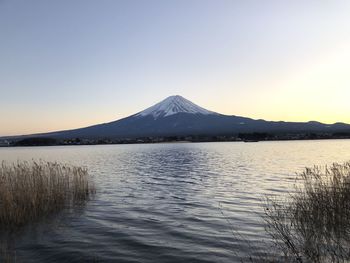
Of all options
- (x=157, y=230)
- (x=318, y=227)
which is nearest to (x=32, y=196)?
(x=157, y=230)

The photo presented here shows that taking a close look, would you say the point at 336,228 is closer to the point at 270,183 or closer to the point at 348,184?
the point at 348,184

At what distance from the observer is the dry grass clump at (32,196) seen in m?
13.7

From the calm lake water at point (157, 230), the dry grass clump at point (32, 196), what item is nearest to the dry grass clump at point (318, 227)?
the calm lake water at point (157, 230)

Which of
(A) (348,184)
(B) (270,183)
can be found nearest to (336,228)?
(A) (348,184)

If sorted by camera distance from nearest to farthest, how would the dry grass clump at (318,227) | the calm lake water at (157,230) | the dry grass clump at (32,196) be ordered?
the dry grass clump at (318,227) → the calm lake water at (157,230) → the dry grass clump at (32,196)

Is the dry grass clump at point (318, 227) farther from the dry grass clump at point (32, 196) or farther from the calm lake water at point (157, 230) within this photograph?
the dry grass clump at point (32, 196)

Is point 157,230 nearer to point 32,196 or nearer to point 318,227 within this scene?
point 318,227

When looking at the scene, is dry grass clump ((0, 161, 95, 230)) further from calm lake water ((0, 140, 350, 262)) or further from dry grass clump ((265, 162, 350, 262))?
dry grass clump ((265, 162, 350, 262))

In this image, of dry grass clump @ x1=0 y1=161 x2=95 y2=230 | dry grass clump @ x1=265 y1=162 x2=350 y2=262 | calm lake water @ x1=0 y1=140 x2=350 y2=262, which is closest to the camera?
dry grass clump @ x1=265 y1=162 x2=350 y2=262

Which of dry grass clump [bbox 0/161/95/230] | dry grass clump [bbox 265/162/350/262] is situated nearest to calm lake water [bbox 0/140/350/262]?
dry grass clump [bbox 265/162/350/262]

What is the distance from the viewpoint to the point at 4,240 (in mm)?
11664

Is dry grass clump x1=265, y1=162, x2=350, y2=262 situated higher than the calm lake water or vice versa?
dry grass clump x1=265, y1=162, x2=350, y2=262

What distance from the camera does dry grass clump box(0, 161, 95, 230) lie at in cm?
1372

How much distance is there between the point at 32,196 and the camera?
49.5 feet
